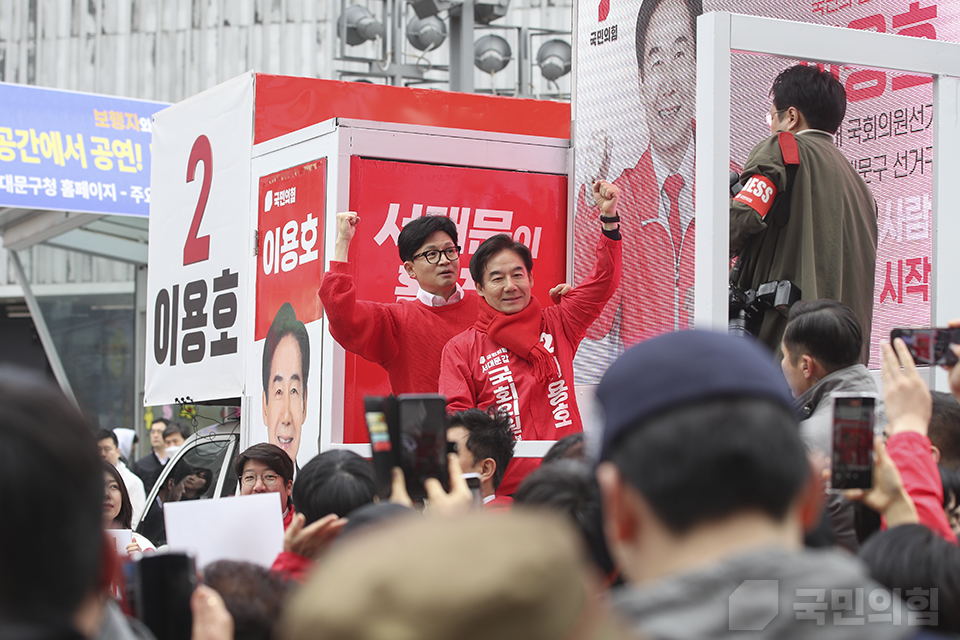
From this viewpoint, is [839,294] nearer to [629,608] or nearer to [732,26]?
[732,26]

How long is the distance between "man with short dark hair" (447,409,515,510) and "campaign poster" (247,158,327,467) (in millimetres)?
1637

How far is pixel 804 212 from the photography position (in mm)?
4262

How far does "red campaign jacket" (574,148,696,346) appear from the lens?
5441 mm

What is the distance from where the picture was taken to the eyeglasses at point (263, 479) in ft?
15.1

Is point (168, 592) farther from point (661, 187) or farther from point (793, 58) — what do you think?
point (661, 187)

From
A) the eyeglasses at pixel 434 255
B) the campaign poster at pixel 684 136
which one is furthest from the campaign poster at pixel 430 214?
the eyeglasses at pixel 434 255

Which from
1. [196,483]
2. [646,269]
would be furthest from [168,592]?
[196,483]

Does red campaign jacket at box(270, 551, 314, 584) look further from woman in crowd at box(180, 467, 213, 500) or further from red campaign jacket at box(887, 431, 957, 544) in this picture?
woman in crowd at box(180, 467, 213, 500)

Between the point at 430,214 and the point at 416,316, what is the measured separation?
818mm

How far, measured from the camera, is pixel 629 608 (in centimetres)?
124

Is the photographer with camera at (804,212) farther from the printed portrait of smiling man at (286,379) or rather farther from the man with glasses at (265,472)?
the printed portrait of smiling man at (286,379)

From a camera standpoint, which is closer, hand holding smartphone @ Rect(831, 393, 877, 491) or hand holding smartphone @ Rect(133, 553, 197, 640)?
hand holding smartphone @ Rect(133, 553, 197, 640)

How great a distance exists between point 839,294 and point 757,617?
334cm

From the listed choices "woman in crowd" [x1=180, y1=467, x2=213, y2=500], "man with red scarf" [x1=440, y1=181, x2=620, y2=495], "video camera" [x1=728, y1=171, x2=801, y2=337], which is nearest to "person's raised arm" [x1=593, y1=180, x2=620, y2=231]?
"man with red scarf" [x1=440, y1=181, x2=620, y2=495]
